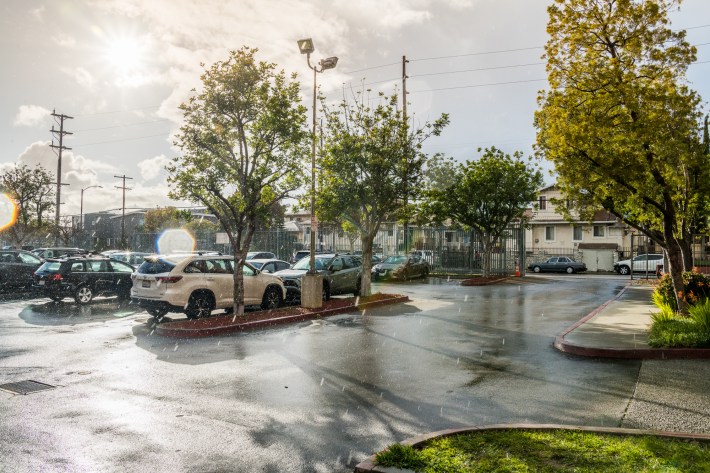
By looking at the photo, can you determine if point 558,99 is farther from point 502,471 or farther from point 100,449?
point 100,449

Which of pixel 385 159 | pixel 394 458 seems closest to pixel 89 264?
pixel 385 159

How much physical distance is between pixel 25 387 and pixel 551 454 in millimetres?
6710

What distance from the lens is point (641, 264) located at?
4147 centimetres

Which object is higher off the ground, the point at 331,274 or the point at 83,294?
the point at 331,274

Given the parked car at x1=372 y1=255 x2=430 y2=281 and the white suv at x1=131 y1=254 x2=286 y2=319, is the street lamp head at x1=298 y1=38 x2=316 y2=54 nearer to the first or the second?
the white suv at x1=131 y1=254 x2=286 y2=319

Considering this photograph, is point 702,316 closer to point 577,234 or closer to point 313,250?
point 313,250

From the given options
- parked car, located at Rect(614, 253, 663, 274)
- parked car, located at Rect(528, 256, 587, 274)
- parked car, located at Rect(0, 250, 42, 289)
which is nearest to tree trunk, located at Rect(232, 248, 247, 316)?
parked car, located at Rect(0, 250, 42, 289)

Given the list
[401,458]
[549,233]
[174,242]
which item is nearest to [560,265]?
[549,233]

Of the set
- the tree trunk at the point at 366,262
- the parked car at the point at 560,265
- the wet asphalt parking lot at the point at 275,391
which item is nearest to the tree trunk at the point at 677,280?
the wet asphalt parking lot at the point at 275,391

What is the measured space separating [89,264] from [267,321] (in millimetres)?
8313

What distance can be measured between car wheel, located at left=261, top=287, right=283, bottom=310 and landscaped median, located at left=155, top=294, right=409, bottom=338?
0.75m

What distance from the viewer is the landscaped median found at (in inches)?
464

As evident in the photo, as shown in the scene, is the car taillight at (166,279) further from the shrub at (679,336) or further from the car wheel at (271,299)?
the shrub at (679,336)

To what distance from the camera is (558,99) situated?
1211 centimetres
